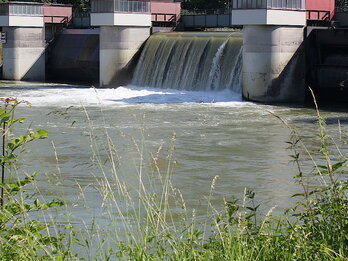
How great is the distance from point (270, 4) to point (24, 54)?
607 inches

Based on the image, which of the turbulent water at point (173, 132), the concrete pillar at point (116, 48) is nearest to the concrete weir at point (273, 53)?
the turbulent water at point (173, 132)

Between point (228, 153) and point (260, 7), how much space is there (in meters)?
10.9

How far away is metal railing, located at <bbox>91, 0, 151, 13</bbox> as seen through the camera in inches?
1268

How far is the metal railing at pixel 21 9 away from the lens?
3709 centimetres

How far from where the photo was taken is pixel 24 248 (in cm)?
505

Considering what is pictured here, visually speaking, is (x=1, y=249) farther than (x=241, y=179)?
No

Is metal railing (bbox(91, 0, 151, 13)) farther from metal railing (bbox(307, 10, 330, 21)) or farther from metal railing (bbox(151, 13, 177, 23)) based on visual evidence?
metal railing (bbox(307, 10, 330, 21))

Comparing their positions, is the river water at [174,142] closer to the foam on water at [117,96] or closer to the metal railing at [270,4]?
the foam on water at [117,96]

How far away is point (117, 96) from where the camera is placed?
28422 millimetres

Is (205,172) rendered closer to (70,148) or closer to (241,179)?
(241,179)

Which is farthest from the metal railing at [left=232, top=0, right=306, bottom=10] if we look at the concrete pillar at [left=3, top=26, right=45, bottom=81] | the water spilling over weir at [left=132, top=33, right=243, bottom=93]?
the concrete pillar at [left=3, top=26, right=45, bottom=81]

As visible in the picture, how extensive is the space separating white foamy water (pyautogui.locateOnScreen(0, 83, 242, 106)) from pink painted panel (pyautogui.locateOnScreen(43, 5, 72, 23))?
23.8ft

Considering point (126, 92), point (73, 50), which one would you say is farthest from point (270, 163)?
point (73, 50)

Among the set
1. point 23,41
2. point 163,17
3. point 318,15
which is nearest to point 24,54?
point 23,41
